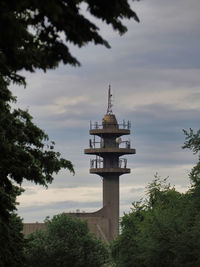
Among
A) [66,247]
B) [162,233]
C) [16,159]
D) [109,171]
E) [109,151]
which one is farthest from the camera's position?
[109,151]

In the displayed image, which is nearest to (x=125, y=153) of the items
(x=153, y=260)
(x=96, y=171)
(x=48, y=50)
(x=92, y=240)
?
(x=96, y=171)

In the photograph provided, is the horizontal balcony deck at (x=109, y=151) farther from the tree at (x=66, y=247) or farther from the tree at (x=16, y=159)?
the tree at (x=16, y=159)

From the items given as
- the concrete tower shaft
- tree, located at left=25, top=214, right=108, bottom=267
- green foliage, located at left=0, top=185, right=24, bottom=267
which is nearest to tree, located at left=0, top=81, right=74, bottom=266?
green foliage, located at left=0, top=185, right=24, bottom=267

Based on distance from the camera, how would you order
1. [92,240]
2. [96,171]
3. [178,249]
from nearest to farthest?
[178,249], [92,240], [96,171]

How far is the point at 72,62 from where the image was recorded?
593 inches

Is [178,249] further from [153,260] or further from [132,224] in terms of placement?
[132,224]

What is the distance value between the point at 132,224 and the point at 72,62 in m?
69.4

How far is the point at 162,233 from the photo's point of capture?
208 feet

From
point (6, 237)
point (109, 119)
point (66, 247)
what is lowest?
point (6, 237)

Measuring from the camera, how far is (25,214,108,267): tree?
8700cm

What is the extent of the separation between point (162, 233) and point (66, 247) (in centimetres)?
2600

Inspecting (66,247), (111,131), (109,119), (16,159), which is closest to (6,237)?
(16,159)

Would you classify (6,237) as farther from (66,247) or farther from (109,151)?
(109,151)

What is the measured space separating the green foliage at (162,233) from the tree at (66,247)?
485 centimetres
